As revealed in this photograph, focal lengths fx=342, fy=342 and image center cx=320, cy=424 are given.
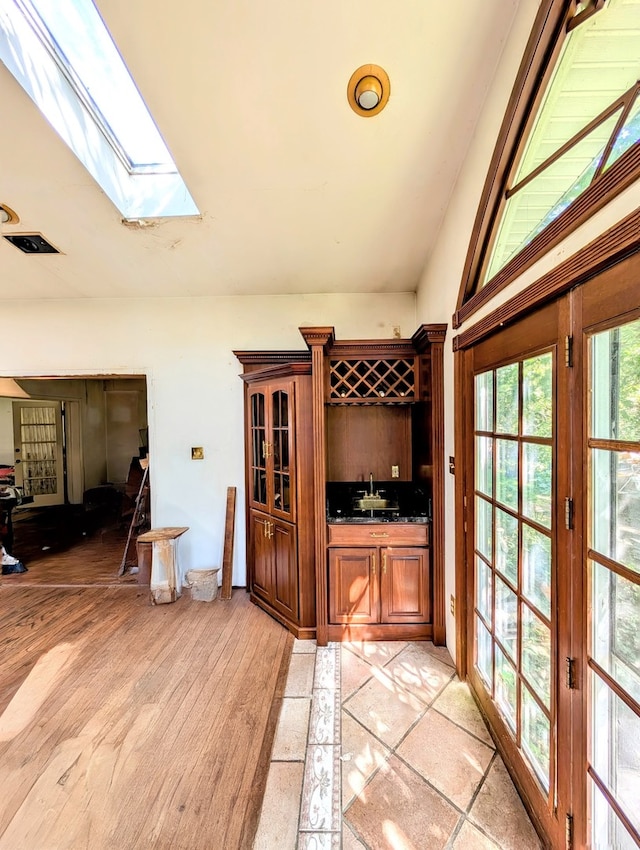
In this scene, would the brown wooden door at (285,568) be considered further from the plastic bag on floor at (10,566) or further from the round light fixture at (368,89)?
the plastic bag on floor at (10,566)

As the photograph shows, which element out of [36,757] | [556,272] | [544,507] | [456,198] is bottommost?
[36,757]

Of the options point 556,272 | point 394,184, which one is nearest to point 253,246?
point 394,184

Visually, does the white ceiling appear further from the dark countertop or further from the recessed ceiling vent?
the dark countertop

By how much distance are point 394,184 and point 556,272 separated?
52.5 inches

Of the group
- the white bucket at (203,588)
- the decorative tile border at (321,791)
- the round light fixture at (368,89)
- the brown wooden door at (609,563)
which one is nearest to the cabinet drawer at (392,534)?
the decorative tile border at (321,791)

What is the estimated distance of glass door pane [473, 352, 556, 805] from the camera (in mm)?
1285

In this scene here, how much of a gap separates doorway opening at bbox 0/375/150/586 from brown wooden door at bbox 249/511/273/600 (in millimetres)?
1373

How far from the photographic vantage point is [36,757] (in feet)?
5.45

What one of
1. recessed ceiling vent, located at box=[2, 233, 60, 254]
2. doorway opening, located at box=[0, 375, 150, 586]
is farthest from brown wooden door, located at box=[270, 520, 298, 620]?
recessed ceiling vent, located at box=[2, 233, 60, 254]

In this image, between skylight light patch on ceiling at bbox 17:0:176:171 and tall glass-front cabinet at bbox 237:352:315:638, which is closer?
skylight light patch on ceiling at bbox 17:0:176:171

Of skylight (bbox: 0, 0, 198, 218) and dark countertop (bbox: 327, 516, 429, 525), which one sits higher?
skylight (bbox: 0, 0, 198, 218)

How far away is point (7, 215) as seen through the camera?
2.30 m

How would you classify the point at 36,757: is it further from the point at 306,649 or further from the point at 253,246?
the point at 253,246

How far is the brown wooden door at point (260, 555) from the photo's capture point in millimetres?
2848
